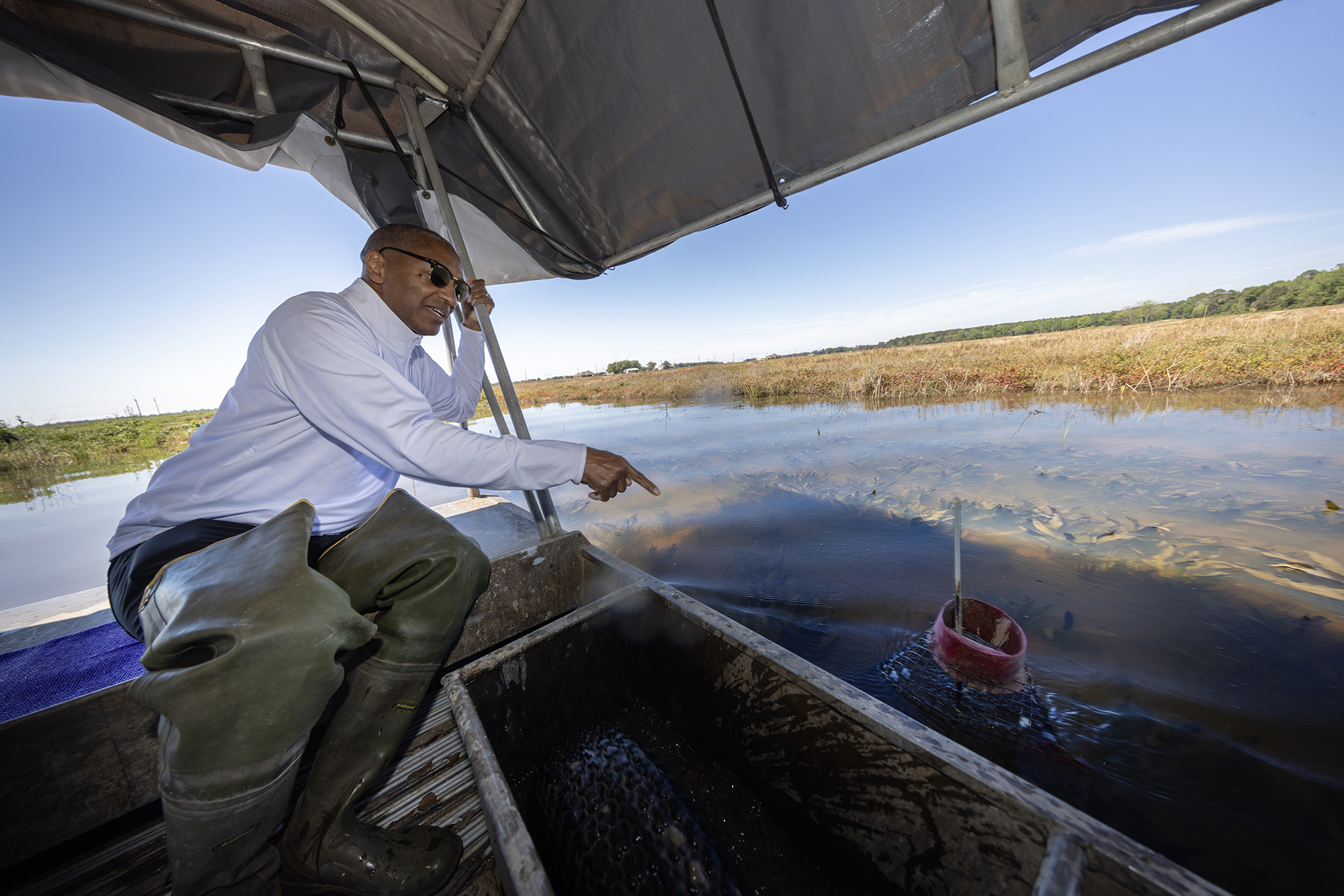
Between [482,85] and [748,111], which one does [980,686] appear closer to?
[748,111]

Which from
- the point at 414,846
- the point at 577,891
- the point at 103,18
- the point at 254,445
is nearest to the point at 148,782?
the point at 414,846

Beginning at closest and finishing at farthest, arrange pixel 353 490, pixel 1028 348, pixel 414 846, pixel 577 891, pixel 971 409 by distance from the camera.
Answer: pixel 577 891
pixel 414 846
pixel 353 490
pixel 971 409
pixel 1028 348

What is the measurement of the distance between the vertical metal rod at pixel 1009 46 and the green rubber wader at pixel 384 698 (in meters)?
2.55

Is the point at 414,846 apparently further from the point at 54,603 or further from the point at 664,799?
the point at 54,603

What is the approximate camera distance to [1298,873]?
5.24 ft

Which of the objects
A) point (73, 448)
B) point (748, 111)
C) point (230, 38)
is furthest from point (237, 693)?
point (73, 448)

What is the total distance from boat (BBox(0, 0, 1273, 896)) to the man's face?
73 centimetres

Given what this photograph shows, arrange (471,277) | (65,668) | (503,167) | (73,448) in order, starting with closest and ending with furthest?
(65,668), (471,277), (503,167), (73,448)

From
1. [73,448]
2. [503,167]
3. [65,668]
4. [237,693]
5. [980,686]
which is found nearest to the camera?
[237,693]

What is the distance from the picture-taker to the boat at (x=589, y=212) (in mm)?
1096

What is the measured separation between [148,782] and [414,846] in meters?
1.05

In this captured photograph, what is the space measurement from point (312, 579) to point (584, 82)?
259cm

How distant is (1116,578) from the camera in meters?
3.65

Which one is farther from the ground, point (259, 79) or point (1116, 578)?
point (259, 79)
